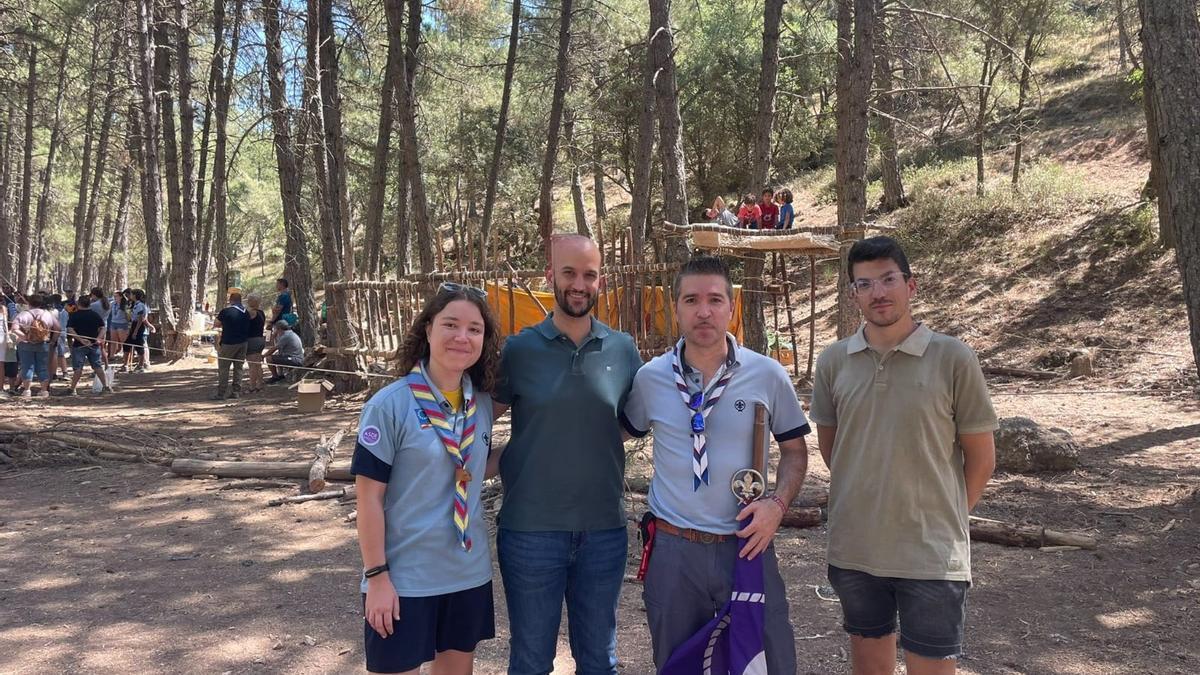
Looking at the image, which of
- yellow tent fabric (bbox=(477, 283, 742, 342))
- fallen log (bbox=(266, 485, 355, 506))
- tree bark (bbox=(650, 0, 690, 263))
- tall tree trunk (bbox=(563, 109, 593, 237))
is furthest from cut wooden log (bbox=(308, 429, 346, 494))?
tall tree trunk (bbox=(563, 109, 593, 237))

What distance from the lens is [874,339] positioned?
8.54ft

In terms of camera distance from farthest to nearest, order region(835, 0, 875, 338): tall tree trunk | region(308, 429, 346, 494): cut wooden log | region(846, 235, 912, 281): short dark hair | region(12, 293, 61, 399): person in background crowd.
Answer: region(12, 293, 61, 399): person in background crowd
region(835, 0, 875, 338): tall tree trunk
region(308, 429, 346, 494): cut wooden log
region(846, 235, 912, 281): short dark hair

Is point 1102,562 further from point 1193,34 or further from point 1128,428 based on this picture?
point 1128,428

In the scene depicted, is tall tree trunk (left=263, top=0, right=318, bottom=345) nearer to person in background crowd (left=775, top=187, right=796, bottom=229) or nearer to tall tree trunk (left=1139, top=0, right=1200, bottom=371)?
person in background crowd (left=775, top=187, right=796, bottom=229)

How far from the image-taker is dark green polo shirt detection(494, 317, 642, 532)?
101 inches

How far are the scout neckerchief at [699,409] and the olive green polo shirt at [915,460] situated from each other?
1.57 feet

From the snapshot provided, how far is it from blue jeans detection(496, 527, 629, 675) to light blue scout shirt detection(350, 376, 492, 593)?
7.2 inches

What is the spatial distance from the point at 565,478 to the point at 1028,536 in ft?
13.9

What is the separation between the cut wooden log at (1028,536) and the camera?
5.43 m

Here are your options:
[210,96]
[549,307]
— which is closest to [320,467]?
[549,307]

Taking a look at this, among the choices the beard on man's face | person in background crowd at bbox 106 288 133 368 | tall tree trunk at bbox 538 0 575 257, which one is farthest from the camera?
person in background crowd at bbox 106 288 133 368

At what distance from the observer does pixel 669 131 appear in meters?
10.8

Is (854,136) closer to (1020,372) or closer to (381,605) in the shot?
(1020,372)

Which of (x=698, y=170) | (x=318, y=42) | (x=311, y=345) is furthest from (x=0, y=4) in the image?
(x=698, y=170)
